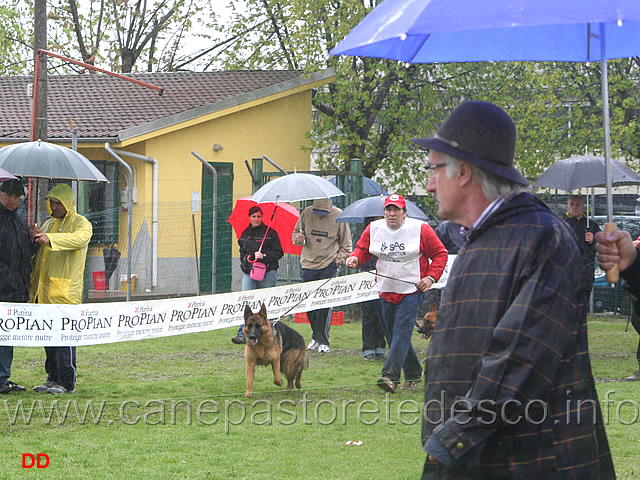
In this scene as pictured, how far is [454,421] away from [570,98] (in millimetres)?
22598

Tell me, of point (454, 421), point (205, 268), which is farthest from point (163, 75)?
point (454, 421)

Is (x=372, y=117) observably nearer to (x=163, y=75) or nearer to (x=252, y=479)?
(x=163, y=75)

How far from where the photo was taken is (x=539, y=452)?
8.14ft

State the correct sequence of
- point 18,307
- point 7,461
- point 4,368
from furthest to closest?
1. point 4,368
2. point 18,307
3. point 7,461

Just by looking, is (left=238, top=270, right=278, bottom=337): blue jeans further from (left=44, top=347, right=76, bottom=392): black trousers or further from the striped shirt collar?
the striped shirt collar

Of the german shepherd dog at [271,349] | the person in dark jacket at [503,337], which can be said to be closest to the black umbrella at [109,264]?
the german shepherd dog at [271,349]

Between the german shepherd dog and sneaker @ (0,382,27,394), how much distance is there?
236cm

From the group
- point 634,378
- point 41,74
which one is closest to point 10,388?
point 41,74

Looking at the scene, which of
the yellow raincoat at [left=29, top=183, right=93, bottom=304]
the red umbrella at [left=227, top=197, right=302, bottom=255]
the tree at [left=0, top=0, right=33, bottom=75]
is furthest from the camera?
the tree at [left=0, top=0, right=33, bottom=75]

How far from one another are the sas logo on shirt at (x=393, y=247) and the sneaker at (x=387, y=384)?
1.33 metres

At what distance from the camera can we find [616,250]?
9.87 feet

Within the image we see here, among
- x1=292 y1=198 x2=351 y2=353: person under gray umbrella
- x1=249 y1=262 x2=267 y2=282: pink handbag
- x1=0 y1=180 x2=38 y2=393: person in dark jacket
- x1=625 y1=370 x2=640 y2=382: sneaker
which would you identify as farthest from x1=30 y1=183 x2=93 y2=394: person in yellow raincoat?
x1=625 y1=370 x2=640 y2=382: sneaker

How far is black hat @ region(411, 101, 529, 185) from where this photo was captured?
266 cm

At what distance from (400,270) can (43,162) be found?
3730mm
